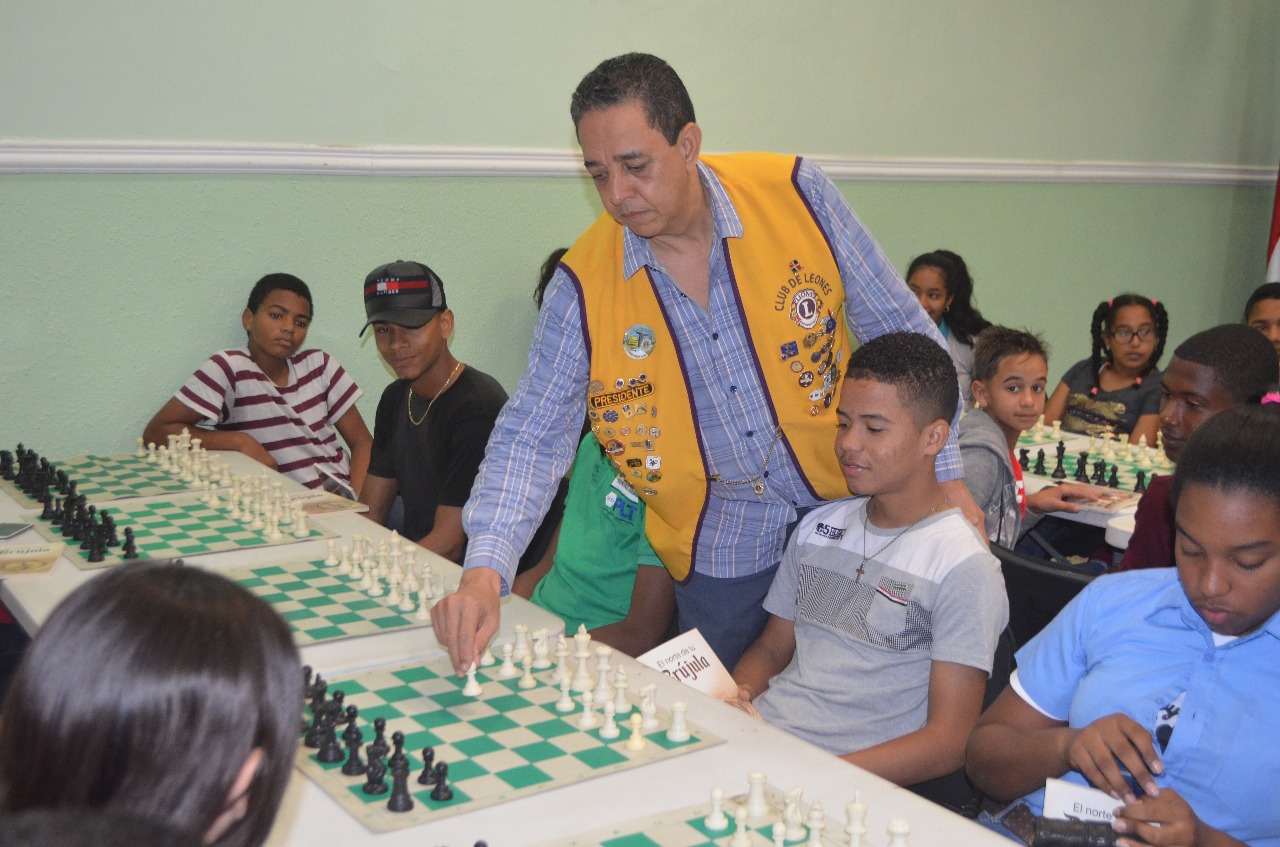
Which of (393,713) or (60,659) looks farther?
(393,713)

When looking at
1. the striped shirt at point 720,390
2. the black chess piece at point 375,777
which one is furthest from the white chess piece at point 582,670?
the black chess piece at point 375,777

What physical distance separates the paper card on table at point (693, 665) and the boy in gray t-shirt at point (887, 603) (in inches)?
2.6

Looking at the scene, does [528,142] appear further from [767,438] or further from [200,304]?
[767,438]

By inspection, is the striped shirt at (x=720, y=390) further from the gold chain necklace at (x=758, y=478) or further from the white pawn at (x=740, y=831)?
the white pawn at (x=740, y=831)

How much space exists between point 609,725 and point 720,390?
3.02ft

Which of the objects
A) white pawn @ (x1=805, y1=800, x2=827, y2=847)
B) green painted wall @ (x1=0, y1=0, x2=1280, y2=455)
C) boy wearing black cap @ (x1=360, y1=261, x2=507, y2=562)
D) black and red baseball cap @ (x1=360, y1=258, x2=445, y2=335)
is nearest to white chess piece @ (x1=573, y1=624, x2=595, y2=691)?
white pawn @ (x1=805, y1=800, x2=827, y2=847)

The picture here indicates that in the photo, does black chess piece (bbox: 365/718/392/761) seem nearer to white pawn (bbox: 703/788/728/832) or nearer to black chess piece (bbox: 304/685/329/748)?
black chess piece (bbox: 304/685/329/748)

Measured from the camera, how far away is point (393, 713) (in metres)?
1.93

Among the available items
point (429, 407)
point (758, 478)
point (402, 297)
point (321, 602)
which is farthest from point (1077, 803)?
point (402, 297)

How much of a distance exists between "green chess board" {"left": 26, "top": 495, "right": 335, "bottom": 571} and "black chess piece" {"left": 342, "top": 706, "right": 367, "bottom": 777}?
1186 millimetres

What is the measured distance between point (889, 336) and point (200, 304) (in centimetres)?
278

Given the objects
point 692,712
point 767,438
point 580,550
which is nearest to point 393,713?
point 692,712

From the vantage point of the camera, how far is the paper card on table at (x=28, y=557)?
103 inches

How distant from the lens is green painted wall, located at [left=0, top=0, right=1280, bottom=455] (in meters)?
4.10
